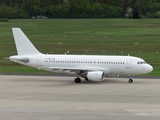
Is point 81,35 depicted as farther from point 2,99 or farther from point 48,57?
point 2,99

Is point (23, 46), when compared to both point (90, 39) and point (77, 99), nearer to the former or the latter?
point (77, 99)

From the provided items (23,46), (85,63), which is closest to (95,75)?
(85,63)

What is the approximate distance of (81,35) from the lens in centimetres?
10981

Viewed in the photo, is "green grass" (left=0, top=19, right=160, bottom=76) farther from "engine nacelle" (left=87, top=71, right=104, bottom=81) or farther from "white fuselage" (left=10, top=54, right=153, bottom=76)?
"engine nacelle" (left=87, top=71, right=104, bottom=81)

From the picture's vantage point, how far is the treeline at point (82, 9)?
168875 mm

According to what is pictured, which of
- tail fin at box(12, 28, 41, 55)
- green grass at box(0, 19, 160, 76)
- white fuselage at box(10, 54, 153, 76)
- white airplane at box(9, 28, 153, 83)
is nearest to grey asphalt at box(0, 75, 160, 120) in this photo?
white airplane at box(9, 28, 153, 83)

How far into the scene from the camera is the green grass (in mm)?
81750

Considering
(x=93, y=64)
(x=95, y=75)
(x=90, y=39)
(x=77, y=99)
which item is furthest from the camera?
(x=90, y=39)

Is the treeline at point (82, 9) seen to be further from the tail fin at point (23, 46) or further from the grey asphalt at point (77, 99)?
the grey asphalt at point (77, 99)

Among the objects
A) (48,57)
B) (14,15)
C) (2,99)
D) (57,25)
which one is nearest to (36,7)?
(14,15)

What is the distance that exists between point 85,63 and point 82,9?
120 m

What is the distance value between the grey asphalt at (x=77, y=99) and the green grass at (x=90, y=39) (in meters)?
11.2

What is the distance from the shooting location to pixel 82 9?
17150 centimetres

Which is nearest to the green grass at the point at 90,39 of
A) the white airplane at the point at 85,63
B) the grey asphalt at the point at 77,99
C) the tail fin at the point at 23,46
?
the white airplane at the point at 85,63
